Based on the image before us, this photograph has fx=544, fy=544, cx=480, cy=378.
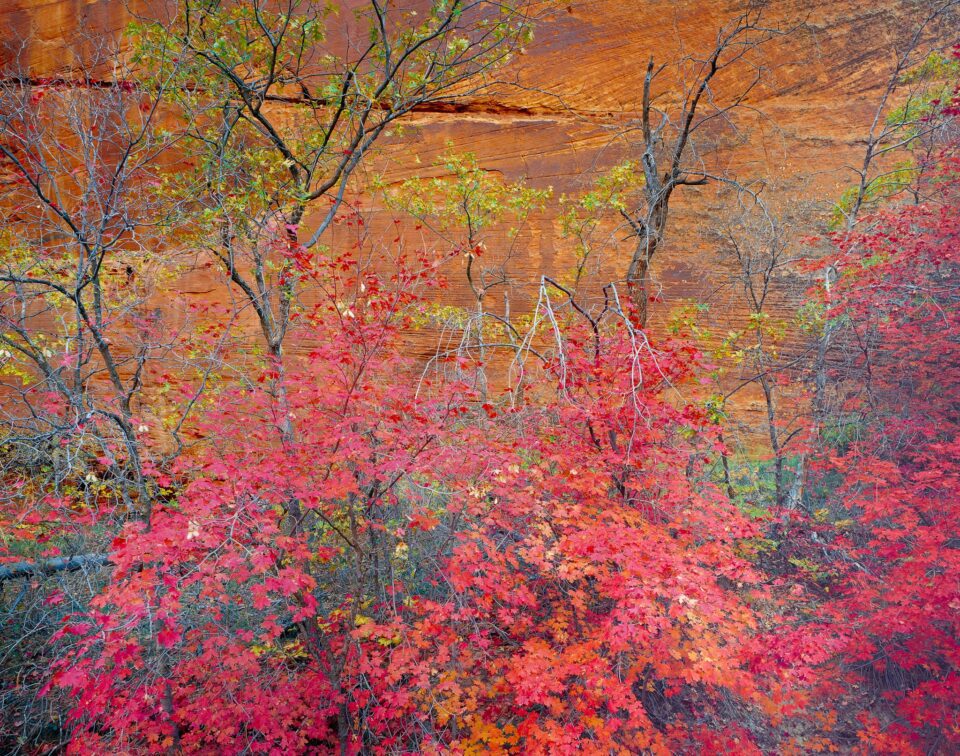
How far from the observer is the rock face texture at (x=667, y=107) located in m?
12.0

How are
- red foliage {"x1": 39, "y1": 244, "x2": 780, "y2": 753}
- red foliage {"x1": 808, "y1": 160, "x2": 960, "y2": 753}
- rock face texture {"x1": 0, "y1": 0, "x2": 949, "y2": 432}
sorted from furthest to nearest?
1. rock face texture {"x1": 0, "y1": 0, "x2": 949, "y2": 432}
2. red foliage {"x1": 808, "y1": 160, "x2": 960, "y2": 753}
3. red foliage {"x1": 39, "y1": 244, "x2": 780, "y2": 753}

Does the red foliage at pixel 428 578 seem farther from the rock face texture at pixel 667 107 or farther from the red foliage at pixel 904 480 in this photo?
the rock face texture at pixel 667 107

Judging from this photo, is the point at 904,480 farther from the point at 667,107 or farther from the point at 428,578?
the point at 667,107

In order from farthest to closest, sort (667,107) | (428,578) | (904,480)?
(667,107) < (904,480) < (428,578)

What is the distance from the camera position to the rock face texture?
39.3 ft

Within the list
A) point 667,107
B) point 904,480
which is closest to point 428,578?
point 904,480

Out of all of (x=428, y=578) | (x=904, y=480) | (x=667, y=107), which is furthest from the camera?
(x=667, y=107)

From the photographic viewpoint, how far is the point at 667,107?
12.4 metres

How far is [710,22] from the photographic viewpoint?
12000mm

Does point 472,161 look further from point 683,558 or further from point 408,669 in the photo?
point 408,669

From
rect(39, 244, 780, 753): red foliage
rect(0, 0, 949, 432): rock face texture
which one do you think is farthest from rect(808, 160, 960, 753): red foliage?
rect(0, 0, 949, 432): rock face texture

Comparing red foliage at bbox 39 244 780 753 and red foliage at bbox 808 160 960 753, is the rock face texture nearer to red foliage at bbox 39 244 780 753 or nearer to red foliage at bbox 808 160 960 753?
red foliage at bbox 808 160 960 753

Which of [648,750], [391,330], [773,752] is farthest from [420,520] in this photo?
[773,752]

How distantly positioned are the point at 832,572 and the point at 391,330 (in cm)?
724
